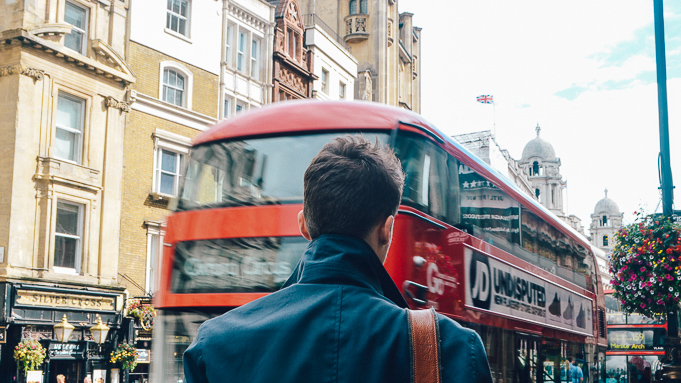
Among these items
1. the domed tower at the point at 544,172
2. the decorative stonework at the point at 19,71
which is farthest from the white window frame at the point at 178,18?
the domed tower at the point at 544,172

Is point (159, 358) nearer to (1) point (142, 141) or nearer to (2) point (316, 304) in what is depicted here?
(2) point (316, 304)

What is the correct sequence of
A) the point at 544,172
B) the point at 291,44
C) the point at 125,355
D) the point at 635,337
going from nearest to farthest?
the point at 125,355 → the point at 635,337 → the point at 291,44 → the point at 544,172

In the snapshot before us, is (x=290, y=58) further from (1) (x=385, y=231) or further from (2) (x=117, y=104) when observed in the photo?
(1) (x=385, y=231)

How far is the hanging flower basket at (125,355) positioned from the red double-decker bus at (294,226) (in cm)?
1291

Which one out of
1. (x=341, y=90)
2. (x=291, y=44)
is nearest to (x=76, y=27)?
(x=291, y=44)

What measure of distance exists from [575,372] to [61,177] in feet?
44.6

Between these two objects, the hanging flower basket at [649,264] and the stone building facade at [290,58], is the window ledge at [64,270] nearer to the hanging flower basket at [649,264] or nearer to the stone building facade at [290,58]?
the stone building facade at [290,58]

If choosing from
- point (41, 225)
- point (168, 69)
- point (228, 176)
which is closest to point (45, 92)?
point (41, 225)

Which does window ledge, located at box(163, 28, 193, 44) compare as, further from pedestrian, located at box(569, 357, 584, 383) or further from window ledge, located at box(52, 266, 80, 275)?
pedestrian, located at box(569, 357, 584, 383)

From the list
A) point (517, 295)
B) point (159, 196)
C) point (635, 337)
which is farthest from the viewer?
point (635, 337)

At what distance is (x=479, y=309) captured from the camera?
30.0ft

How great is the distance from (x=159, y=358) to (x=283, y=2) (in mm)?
25172

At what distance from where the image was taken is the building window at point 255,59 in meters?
28.8

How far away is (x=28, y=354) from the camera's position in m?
18.2
